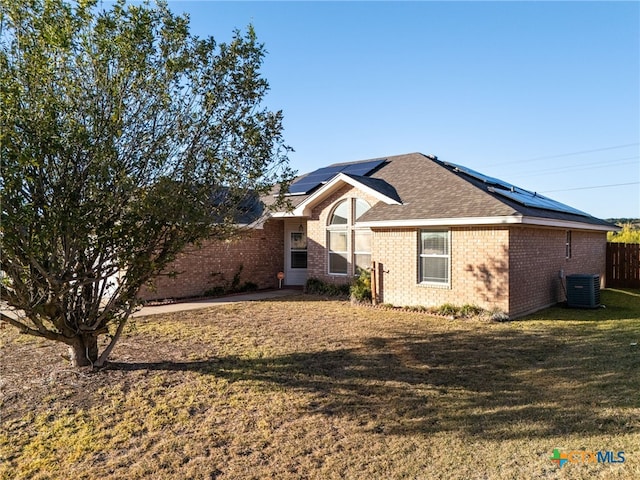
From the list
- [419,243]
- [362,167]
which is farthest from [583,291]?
[362,167]

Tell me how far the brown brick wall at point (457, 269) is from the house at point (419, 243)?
1.1 inches

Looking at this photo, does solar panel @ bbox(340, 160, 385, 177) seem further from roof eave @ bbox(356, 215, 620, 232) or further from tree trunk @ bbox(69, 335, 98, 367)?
tree trunk @ bbox(69, 335, 98, 367)

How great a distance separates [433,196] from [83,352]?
10.4 metres

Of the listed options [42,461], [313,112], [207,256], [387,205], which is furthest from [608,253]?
[42,461]

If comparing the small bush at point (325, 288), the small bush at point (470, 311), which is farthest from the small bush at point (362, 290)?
the small bush at point (470, 311)

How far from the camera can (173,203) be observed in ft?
18.9

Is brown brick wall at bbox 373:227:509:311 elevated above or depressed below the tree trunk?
above

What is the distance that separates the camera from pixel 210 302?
1405 cm

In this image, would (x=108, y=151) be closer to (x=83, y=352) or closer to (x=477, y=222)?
(x=83, y=352)

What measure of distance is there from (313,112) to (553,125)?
16669 millimetres

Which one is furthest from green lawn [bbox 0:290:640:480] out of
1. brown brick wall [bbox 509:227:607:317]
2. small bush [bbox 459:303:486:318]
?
brown brick wall [bbox 509:227:607:317]

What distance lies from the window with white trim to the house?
0.03 meters

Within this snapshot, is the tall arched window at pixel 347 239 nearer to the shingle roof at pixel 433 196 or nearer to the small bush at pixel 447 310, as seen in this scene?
the shingle roof at pixel 433 196

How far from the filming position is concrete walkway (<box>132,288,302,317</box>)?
40.0 ft
